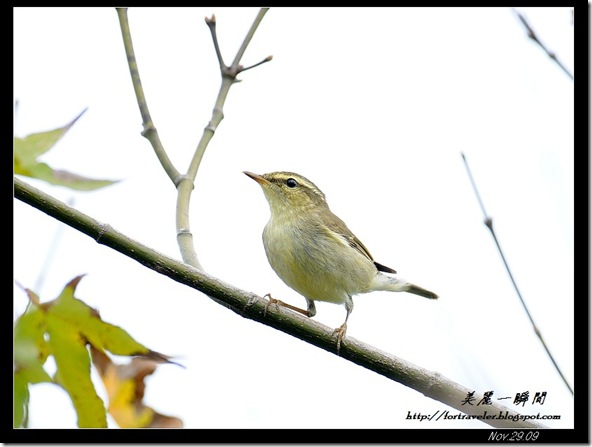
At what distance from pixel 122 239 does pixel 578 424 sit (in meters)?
2.19

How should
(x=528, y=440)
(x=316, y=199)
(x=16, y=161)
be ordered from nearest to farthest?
(x=16, y=161) → (x=528, y=440) → (x=316, y=199)

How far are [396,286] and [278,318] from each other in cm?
257

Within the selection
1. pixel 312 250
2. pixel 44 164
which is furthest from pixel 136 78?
pixel 312 250

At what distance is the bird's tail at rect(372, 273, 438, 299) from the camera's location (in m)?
5.11

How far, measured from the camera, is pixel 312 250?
462cm

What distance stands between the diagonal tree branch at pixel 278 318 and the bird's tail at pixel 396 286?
2.02m

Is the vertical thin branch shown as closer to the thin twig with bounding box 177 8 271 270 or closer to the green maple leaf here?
the thin twig with bounding box 177 8 271 270

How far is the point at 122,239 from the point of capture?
2.61m

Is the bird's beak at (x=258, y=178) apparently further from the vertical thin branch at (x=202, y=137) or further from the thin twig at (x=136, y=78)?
the thin twig at (x=136, y=78)

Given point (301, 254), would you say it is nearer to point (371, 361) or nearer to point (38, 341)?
point (371, 361)

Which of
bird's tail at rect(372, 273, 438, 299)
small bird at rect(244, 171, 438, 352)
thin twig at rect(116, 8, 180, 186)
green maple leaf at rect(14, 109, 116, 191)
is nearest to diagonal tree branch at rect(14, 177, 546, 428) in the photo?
green maple leaf at rect(14, 109, 116, 191)

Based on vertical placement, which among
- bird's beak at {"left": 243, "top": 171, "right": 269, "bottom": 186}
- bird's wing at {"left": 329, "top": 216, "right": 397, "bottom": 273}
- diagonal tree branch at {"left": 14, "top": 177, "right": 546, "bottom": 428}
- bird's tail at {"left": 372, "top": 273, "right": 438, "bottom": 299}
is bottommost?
diagonal tree branch at {"left": 14, "top": 177, "right": 546, "bottom": 428}

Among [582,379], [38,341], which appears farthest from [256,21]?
[582,379]

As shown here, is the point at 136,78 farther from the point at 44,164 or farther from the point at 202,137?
the point at 44,164
